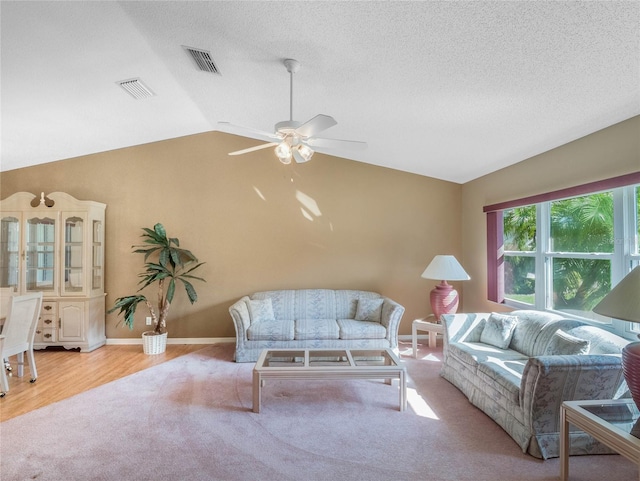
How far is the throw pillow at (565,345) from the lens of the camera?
2.35m

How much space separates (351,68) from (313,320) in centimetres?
295

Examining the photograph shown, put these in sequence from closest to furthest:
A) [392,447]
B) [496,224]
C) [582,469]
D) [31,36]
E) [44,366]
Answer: [582,469], [392,447], [31,36], [44,366], [496,224]

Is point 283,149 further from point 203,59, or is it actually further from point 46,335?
point 46,335

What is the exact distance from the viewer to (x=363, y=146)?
9.28ft

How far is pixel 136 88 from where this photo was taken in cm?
342

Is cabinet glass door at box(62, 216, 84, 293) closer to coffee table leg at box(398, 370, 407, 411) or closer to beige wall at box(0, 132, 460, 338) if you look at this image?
beige wall at box(0, 132, 460, 338)

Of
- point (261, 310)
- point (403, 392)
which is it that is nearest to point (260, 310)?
point (261, 310)

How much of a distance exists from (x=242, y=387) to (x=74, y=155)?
13.2 ft

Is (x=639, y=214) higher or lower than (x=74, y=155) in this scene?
lower

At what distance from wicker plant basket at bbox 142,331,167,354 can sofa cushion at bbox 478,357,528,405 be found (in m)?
3.78

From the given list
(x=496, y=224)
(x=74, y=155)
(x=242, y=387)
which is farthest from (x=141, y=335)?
(x=496, y=224)

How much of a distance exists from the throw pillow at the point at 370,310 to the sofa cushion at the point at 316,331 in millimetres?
453

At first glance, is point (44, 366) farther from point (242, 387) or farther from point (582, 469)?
point (582, 469)

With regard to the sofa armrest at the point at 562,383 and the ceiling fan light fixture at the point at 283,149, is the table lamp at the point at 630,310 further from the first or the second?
the ceiling fan light fixture at the point at 283,149
